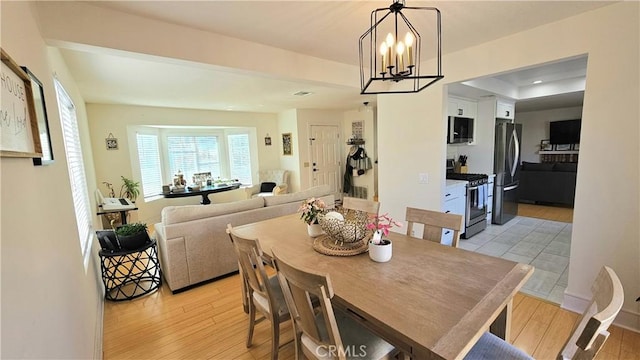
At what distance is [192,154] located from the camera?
6629 millimetres

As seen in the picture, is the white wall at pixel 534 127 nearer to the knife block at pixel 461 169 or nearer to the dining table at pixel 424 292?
the knife block at pixel 461 169

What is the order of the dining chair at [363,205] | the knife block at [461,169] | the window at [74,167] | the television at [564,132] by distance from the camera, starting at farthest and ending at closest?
1. the television at [564,132]
2. the knife block at [461,169]
3. the dining chair at [363,205]
4. the window at [74,167]

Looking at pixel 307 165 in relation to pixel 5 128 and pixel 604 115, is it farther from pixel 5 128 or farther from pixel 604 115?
pixel 5 128

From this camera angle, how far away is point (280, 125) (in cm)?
718

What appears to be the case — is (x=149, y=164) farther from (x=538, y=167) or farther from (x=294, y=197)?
(x=538, y=167)

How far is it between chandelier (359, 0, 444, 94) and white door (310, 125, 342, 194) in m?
3.13

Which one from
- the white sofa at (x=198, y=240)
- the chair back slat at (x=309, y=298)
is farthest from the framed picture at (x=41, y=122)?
the white sofa at (x=198, y=240)

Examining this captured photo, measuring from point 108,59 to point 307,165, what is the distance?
451cm

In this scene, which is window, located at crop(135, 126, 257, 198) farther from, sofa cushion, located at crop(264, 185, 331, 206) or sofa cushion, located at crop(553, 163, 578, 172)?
sofa cushion, located at crop(553, 163, 578, 172)

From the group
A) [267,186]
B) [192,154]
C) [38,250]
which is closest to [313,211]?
[38,250]

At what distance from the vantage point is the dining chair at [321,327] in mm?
1126

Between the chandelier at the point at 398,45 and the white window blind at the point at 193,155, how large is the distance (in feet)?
15.3

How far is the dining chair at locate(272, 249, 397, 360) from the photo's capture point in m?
1.13

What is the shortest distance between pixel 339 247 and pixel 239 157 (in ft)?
19.3
